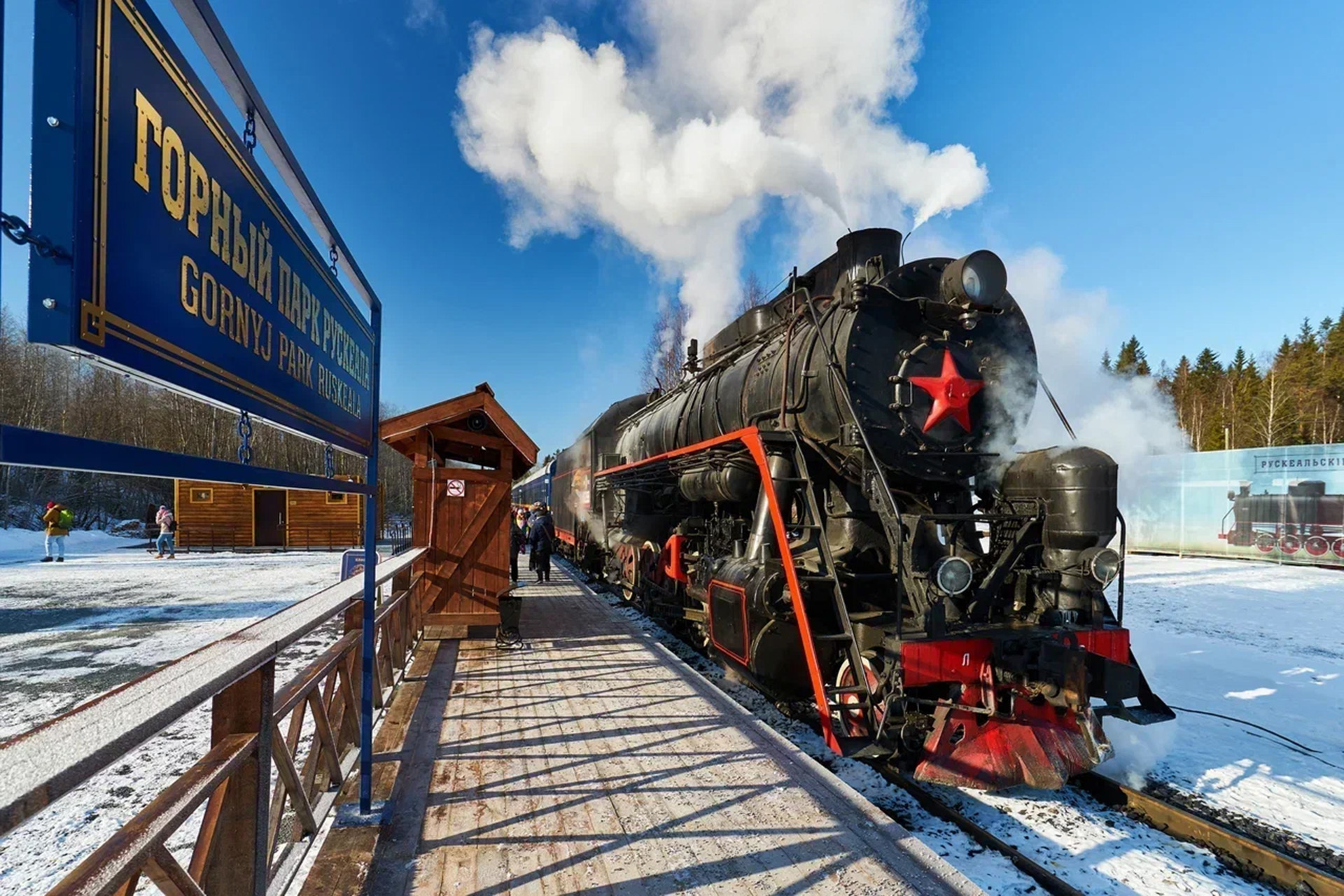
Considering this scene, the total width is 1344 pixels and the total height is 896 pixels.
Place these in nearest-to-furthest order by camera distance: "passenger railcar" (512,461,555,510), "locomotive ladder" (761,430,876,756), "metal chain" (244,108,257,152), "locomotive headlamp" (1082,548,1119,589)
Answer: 1. "metal chain" (244,108,257,152)
2. "locomotive ladder" (761,430,876,756)
3. "locomotive headlamp" (1082,548,1119,589)
4. "passenger railcar" (512,461,555,510)

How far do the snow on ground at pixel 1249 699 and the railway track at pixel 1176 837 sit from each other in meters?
0.63

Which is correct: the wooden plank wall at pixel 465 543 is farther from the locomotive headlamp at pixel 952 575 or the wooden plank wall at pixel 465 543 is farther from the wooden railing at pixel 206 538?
the wooden railing at pixel 206 538

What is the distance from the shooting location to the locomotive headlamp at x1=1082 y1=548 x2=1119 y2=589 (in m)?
4.60

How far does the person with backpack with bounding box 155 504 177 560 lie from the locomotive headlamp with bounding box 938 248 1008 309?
2193cm

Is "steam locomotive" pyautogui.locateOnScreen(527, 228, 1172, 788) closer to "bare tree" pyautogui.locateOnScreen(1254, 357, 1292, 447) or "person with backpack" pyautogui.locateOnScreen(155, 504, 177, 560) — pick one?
"person with backpack" pyautogui.locateOnScreen(155, 504, 177, 560)

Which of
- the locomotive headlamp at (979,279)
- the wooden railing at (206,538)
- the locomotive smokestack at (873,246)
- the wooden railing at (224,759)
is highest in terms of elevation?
the locomotive smokestack at (873,246)

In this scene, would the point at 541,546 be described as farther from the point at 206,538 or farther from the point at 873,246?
the point at 206,538

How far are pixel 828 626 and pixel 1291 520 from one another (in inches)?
893

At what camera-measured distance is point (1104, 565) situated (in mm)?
4605

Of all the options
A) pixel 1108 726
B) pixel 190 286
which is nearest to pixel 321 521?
pixel 1108 726

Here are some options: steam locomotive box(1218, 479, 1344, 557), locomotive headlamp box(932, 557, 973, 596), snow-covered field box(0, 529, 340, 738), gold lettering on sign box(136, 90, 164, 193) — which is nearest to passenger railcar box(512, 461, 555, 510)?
snow-covered field box(0, 529, 340, 738)

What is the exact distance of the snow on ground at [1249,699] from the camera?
15.3 feet

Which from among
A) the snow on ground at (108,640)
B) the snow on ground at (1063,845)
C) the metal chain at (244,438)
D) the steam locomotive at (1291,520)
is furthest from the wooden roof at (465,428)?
the steam locomotive at (1291,520)

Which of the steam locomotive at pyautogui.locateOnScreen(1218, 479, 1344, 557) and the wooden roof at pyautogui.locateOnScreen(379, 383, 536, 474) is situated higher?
the wooden roof at pyautogui.locateOnScreen(379, 383, 536, 474)
